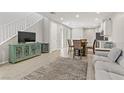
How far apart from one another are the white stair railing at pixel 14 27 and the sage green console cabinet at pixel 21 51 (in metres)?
0.52

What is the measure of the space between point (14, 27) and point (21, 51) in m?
1.37

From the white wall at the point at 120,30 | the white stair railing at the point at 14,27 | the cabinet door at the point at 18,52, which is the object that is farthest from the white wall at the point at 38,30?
the white wall at the point at 120,30

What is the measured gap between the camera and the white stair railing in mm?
5411

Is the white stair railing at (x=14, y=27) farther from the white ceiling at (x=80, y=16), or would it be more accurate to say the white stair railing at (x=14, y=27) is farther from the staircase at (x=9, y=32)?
the white ceiling at (x=80, y=16)

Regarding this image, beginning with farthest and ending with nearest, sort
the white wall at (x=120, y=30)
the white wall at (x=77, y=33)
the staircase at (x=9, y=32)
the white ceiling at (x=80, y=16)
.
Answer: the white wall at (x=77, y=33) → the white ceiling at (x=80, y=16) → the staircase at (x=9, y=32) → the white wall at (x=120, y=30)

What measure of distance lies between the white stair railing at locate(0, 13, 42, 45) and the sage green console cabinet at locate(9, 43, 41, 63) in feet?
1.71

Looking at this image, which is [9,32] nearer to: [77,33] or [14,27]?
[14,27]

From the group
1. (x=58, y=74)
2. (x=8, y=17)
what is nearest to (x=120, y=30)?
(x=58, y=74)

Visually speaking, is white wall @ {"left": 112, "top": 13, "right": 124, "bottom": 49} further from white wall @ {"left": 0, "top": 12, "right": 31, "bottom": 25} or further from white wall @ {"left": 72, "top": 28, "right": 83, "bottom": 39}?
white wall @ {"left": 72, "top": 28, "right": 83, "bottom": 39}

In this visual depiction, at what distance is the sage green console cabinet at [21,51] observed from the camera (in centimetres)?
503

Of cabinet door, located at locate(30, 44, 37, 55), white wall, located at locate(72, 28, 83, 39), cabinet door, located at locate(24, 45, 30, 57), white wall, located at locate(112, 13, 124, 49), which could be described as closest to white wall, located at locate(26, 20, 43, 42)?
cabinet door, located at locate(30, 44, 37, 55)
